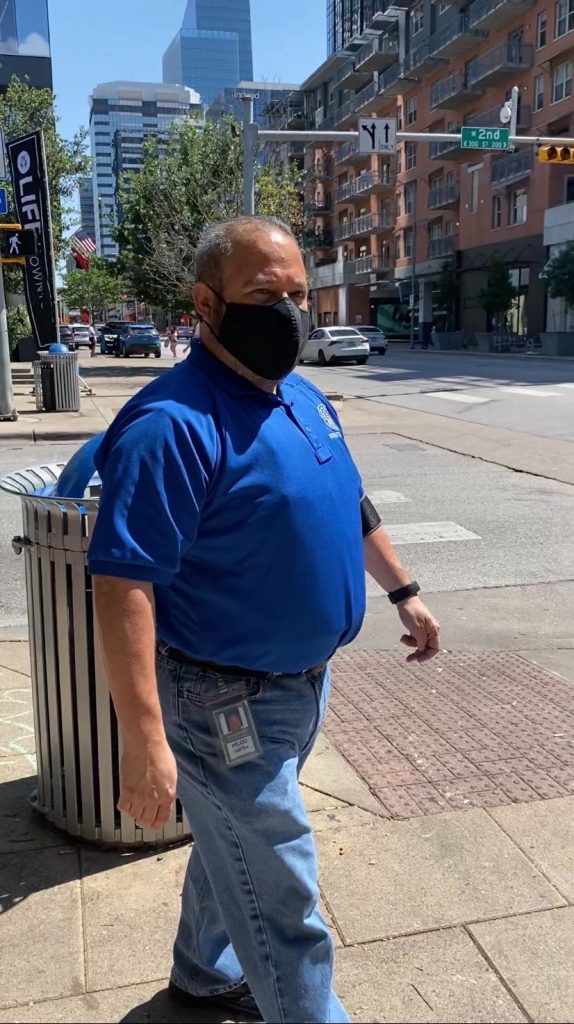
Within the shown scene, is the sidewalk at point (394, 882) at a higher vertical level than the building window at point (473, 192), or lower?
lower

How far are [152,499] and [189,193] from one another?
92.4ft

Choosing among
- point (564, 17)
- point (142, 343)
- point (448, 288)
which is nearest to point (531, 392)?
point (142, 343)

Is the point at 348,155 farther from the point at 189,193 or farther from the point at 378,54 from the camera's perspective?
the point at 189,193

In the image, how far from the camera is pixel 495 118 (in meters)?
47.6

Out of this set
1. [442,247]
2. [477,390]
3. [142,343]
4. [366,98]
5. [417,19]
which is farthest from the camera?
[366,98]

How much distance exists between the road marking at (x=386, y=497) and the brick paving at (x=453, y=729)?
13.7ft

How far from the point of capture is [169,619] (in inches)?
72.9

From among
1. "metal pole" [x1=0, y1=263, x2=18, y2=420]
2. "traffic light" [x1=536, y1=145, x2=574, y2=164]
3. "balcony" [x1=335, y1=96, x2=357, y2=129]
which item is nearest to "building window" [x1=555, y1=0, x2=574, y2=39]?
"balcony" [x1=335, y1=96, x2=357, y2=129]

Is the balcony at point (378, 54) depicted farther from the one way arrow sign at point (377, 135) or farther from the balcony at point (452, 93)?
the one way arrow sign at point (377, 135)

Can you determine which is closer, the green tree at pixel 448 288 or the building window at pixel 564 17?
the building window at pixel 564 17

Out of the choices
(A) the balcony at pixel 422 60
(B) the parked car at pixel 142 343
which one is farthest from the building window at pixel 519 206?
(B) the parked car at pixel 142 343

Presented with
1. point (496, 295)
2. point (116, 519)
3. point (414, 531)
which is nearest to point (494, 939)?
point (116, 519)

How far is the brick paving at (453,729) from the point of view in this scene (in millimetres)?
3328

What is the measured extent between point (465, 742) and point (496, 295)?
1724 inches
